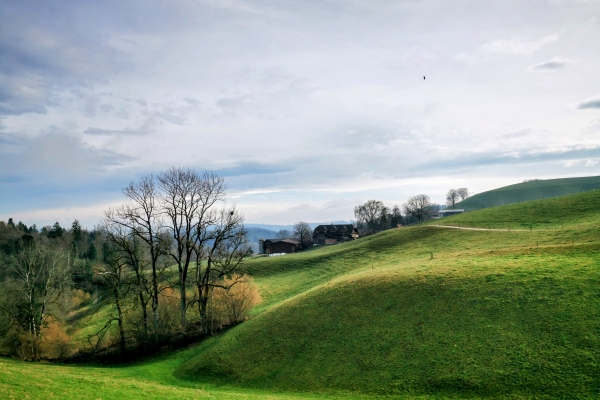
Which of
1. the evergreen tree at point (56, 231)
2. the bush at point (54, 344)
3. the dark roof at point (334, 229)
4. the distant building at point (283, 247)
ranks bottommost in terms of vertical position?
the bush at point (54, 344)

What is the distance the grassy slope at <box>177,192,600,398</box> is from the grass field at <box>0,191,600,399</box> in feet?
0.30

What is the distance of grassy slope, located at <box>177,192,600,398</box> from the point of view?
2138cm

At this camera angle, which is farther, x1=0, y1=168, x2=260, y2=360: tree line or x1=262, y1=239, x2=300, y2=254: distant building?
x1=262, y1=239, x2=300, y2=254: distant building

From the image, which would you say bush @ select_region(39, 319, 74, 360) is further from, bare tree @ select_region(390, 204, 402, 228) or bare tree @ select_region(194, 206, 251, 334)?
bare tree @ select_region(390, 204, 402, 228)

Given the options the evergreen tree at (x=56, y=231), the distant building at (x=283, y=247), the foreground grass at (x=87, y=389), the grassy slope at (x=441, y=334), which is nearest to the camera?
the foreground grass at (x=87, y=389)

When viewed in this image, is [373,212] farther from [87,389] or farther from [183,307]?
[87,389]

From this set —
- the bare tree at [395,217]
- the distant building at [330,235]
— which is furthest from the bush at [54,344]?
the bare tree at [395,217]

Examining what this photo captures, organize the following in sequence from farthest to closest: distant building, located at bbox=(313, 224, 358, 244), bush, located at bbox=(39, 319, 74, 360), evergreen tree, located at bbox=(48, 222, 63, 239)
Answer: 1. distant building, located at bbox=(313, 224, 358, 244)
2. evergreen tree, located at bbox=(48, 222, 63, 239)
3. bush, located at bbox=(39, 319, 74, 360)

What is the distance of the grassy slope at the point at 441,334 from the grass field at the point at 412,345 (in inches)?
3.6

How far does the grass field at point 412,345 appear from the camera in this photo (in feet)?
67.7

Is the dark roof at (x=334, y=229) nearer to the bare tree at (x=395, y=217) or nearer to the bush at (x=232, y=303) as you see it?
the bare tree at (x=395, y=217)

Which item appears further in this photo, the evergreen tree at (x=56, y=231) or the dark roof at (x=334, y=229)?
the dark roof at (x=334, y=229)

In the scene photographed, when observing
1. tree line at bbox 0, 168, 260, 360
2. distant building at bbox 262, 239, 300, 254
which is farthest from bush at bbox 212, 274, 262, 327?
distant building at bbox 262, 239, 300, 254

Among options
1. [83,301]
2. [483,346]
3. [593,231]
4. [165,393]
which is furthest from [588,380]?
[83,301]
